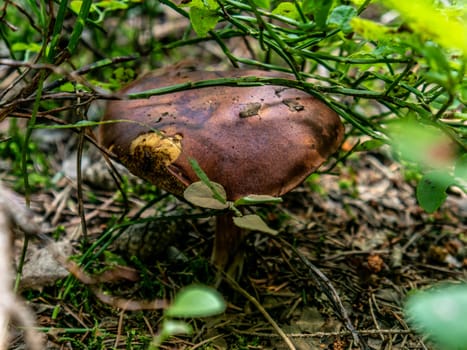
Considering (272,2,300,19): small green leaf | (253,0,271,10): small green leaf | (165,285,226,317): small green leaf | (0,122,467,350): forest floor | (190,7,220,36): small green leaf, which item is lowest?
(0,122,467,350): forest floor

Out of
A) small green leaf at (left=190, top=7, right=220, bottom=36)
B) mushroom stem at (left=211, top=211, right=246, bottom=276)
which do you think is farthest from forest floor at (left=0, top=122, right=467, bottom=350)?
small green leaf at (left=190, top=7, right=220, bottom=36)

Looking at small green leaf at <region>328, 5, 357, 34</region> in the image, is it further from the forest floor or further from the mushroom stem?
the mushroom stem

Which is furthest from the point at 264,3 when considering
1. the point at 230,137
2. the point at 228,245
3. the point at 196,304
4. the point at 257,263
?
the point at 257,263

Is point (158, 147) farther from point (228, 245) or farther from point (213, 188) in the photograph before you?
point (228, 245)

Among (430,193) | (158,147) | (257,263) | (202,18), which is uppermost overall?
(202,18)

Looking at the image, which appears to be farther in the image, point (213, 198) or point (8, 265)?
point (213, 198)

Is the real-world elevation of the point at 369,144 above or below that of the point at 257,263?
above

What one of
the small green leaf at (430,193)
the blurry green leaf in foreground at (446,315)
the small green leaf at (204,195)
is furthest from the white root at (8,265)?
the small green leaf at (430,193)
